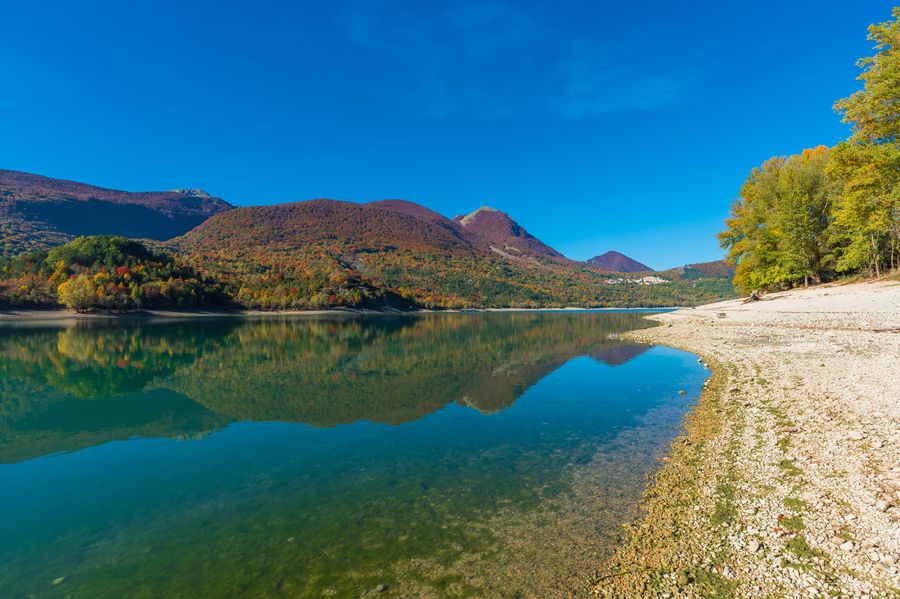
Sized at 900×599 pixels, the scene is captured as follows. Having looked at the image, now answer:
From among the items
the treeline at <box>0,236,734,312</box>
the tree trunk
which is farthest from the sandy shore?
the treeline at <box>0,236,734,312</box>

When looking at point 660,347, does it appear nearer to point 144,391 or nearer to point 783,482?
point 783,482

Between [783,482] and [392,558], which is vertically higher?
[783,482]

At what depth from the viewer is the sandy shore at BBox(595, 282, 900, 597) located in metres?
5.45

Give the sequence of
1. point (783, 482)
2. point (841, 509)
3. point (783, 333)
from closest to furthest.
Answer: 1. point (841, 509)
2. point (783, 482)
3. point (783, 333)

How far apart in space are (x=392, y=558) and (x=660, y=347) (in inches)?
1319

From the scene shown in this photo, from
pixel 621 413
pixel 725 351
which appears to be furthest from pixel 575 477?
pixel 725 351

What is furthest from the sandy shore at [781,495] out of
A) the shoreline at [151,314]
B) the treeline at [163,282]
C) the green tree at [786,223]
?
the treeline at [163,282]

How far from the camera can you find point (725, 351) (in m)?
26.2

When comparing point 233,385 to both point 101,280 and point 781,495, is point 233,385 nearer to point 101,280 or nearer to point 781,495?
point 781,495

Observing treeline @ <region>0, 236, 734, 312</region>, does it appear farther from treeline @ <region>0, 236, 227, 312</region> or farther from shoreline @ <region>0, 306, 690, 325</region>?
shoreline @ <region>0, 306, 690, 325</region>

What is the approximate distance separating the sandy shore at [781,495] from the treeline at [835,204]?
13.9 m

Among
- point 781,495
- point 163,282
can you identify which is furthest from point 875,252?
point 163,282

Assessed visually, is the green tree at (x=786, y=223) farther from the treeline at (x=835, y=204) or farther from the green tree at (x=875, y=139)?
the green tree at (x=875, y=139)

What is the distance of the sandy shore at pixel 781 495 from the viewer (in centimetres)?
545
